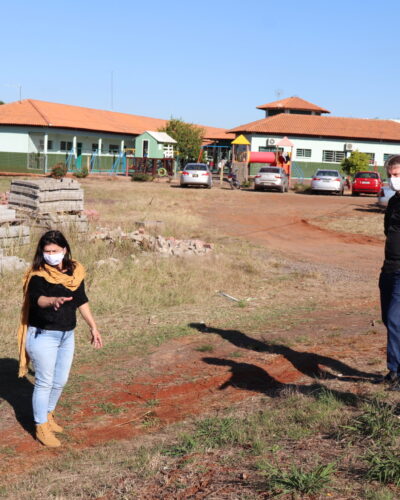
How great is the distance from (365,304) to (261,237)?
30.8 feet

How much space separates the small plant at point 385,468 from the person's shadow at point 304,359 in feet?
6.52

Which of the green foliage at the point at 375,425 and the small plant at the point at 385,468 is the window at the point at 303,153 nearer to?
the green foliage at the point at 375,425

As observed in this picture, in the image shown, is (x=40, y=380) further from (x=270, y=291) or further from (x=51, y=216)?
(x=51, y=216)

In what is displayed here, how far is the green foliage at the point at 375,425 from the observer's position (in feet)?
14.4

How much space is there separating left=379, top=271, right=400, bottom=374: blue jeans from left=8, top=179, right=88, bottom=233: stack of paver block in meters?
9.33

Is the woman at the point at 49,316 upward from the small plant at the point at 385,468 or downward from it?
upward

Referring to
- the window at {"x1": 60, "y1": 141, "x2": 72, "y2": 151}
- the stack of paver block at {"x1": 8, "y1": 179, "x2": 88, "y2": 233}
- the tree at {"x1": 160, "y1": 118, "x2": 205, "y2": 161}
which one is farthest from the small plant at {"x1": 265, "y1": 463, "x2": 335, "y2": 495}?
the tree at {"x1": 160, "y1": 118, "x2": 205, "y2": 161}

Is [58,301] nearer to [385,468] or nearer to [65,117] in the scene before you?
[385,468]

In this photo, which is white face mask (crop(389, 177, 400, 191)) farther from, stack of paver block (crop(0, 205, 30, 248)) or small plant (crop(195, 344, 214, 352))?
stack of paver block (crop(0, 205, 30, 248))

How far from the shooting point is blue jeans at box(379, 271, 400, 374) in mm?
5633

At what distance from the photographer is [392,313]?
566 cm

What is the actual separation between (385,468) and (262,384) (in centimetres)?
250

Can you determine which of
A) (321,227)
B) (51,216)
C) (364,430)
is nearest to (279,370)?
(364,430)

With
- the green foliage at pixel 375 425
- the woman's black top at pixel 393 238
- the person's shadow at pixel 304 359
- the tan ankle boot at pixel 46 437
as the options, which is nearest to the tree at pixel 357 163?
the person's shadow at pixel 304 359
